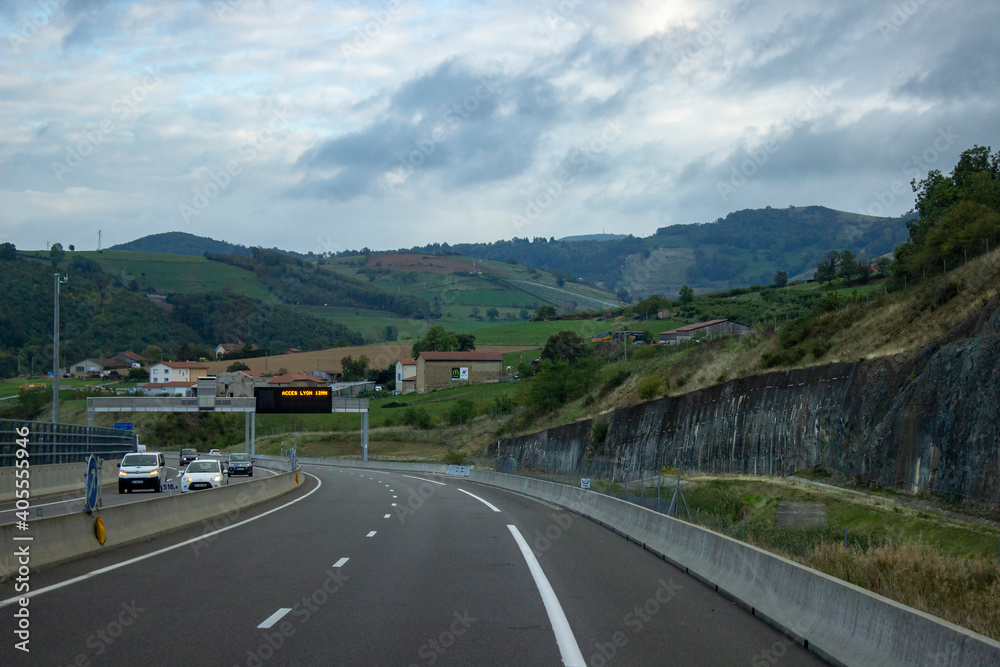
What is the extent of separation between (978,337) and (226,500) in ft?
69.3

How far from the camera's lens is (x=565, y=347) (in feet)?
417

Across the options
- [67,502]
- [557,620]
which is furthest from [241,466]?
[557,620]

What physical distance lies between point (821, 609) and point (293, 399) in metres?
71.7

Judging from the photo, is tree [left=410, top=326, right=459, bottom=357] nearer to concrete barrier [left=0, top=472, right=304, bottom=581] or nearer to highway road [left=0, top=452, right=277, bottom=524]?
highway road [left=0, top=452, right=277, bottom=524]

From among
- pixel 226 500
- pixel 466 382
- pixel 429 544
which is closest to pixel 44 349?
pixel 226 500

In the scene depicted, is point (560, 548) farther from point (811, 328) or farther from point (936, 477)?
point (811, 328)

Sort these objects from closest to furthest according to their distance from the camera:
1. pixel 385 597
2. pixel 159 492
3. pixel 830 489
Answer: pixel 385 597 → pixel 830 489 → pixel 159 492

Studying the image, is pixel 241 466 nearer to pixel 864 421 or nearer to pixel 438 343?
pixel 864 421

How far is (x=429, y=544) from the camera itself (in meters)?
18.5

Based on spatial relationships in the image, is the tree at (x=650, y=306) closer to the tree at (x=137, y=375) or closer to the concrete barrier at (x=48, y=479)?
the tree at (x=137, y=375)

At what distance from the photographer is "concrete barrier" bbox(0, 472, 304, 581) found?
1321 centimetres

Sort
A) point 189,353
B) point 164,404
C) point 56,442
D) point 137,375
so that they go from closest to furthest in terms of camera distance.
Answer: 1. point 56,442
2. point 164,404
3. point 137,375
4. point 189,353

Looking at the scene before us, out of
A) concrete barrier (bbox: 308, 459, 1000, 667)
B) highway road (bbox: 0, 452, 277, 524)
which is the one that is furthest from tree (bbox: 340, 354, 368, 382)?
concrete barrier (bbox: 308, 459, 1000, 667)

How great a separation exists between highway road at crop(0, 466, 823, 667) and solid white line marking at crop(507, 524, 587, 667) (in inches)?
1.1
